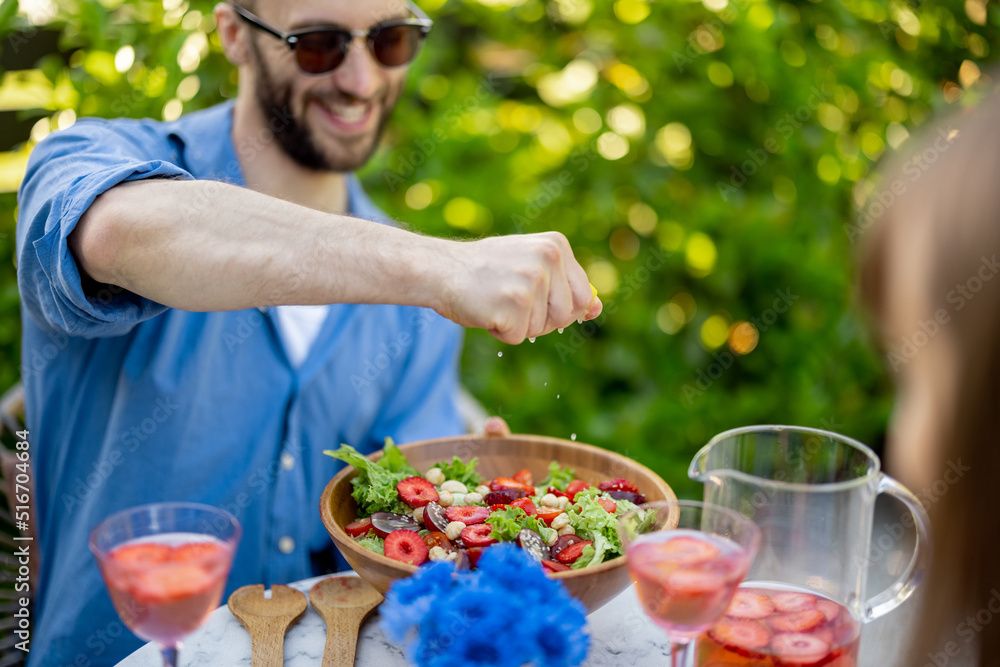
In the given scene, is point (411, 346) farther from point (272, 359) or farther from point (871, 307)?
point (871, 307)

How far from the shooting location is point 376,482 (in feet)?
4.41

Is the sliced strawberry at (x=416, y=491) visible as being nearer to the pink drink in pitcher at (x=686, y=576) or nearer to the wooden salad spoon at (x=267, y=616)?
the wooden salad spoon at (x=267, y=616)

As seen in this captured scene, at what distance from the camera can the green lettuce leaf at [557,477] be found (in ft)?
4.76

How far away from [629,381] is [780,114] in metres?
1.19

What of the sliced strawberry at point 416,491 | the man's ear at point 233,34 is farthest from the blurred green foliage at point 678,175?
the sliced strawberry at point 416,491

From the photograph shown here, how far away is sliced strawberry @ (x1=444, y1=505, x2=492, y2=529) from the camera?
4.08ft

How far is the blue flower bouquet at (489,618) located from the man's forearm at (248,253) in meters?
0.47

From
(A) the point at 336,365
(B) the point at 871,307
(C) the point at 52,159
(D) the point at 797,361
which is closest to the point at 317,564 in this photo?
(A) the point at 336,365

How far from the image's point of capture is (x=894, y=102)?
3221 millimetres

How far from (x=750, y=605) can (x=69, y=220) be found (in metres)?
1.17

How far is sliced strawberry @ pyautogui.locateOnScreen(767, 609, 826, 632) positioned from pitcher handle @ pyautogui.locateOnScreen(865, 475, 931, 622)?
93mm

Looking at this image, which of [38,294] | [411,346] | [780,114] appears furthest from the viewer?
[780,114]

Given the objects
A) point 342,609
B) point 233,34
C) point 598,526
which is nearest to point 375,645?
point 342,609

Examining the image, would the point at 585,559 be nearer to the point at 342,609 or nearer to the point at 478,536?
the point at 478,536
